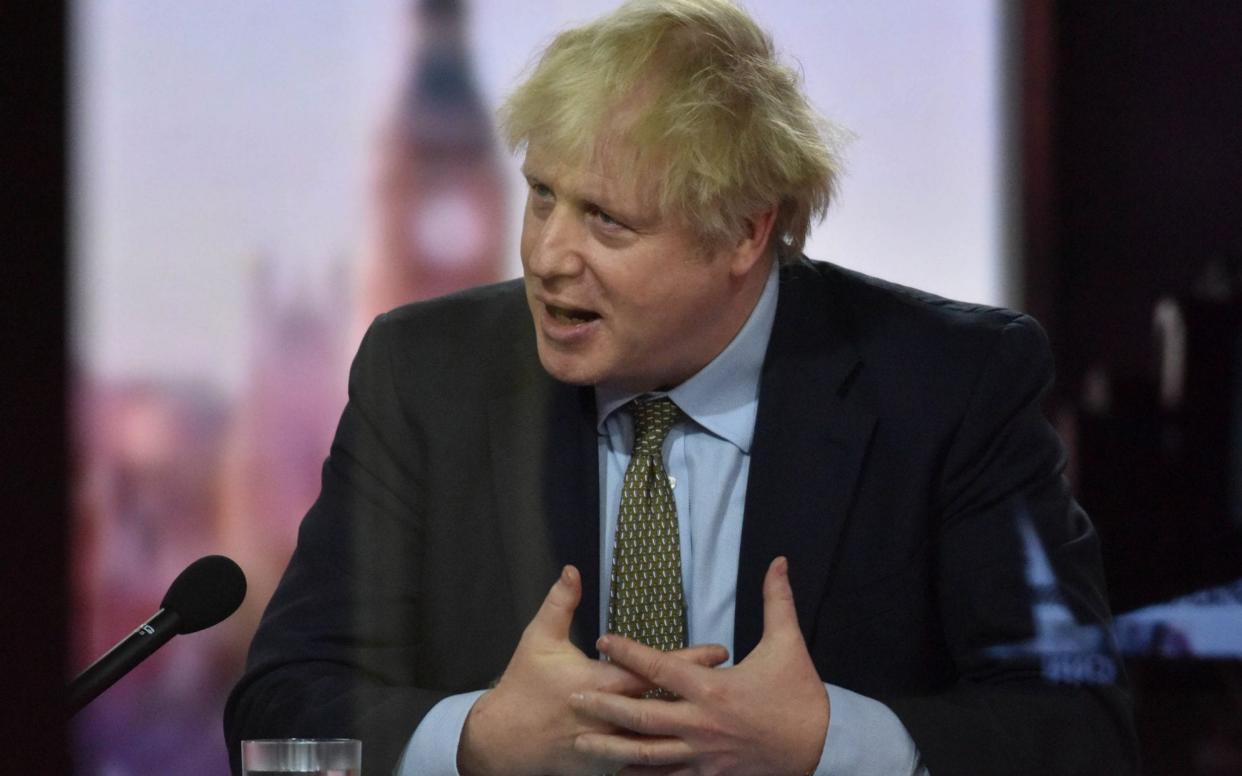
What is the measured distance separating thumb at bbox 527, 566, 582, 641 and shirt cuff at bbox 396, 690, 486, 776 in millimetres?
104

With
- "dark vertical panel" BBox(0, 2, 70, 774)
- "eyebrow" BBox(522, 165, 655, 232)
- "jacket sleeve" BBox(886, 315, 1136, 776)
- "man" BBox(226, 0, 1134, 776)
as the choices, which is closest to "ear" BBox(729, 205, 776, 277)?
"man" BBox(226, 0, 1134, 776)

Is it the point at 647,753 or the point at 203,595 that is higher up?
the point at 203,595

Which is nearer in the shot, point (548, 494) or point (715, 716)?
point (715, 716)

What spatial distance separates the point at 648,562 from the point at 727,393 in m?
0.21

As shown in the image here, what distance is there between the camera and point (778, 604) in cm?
131

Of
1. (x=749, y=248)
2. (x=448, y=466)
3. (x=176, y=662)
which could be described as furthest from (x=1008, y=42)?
(x=176, y=662)

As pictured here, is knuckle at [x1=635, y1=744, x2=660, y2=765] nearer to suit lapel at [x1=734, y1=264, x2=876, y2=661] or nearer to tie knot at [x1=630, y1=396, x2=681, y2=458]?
suit lapel at [x1=734, y1=264, x2=876, y2=661]

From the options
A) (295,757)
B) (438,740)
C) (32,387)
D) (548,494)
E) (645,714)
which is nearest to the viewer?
(32,387)

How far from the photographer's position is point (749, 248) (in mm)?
1588

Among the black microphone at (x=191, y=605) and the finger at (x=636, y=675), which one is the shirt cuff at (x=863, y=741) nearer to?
the finger at (x=636, y=675)

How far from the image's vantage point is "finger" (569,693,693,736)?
4.03 feet

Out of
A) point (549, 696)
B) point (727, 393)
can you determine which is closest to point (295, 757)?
point (549, 696)

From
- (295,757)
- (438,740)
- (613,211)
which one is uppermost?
(613,211)

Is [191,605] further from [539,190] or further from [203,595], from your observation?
[539,190]
